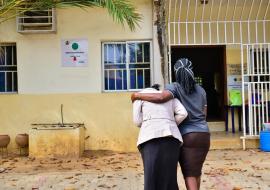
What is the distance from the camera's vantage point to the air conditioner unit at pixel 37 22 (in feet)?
33.2

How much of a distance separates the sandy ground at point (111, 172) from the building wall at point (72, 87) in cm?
62

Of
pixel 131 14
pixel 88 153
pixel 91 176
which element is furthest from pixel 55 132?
pixel 131 14

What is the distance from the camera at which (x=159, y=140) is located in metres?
4.24

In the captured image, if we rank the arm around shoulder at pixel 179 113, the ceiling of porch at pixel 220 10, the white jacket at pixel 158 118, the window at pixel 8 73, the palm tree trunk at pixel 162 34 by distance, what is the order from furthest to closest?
1. the ceiling of porch at pixel 220 10
2. the window at pixel 8 73
3. the palm tree trunk at pixel 162 34
4. the arm around shoulder at pixel 179 113
5. the white jacket at pixel 158 118

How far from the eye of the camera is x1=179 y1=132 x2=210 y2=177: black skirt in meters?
4.47

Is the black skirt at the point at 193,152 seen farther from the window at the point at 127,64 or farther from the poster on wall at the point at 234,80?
the poster on wall at the point at 234,80

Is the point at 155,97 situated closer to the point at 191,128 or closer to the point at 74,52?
the point at 191,128

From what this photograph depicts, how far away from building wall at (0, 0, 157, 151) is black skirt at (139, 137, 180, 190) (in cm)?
593

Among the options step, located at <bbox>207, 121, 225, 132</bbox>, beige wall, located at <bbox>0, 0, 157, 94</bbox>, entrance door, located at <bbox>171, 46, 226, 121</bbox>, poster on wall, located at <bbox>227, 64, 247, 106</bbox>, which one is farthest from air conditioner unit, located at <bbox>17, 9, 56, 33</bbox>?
step, located at <bbox>207, 121, 225, 132</bbox>

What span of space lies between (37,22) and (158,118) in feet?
21.9

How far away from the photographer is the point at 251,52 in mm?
10273

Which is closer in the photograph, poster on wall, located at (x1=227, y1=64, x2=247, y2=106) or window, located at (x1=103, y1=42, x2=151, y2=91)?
window, located at (x1=103, y1=42, x2=151, y2=91)

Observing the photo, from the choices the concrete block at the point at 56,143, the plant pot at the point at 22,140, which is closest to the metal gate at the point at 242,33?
the concrete block at the point at 56,143

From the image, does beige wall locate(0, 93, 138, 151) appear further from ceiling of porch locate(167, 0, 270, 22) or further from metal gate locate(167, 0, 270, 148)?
ceiling of porch locate(167, 0, 270, 22)
